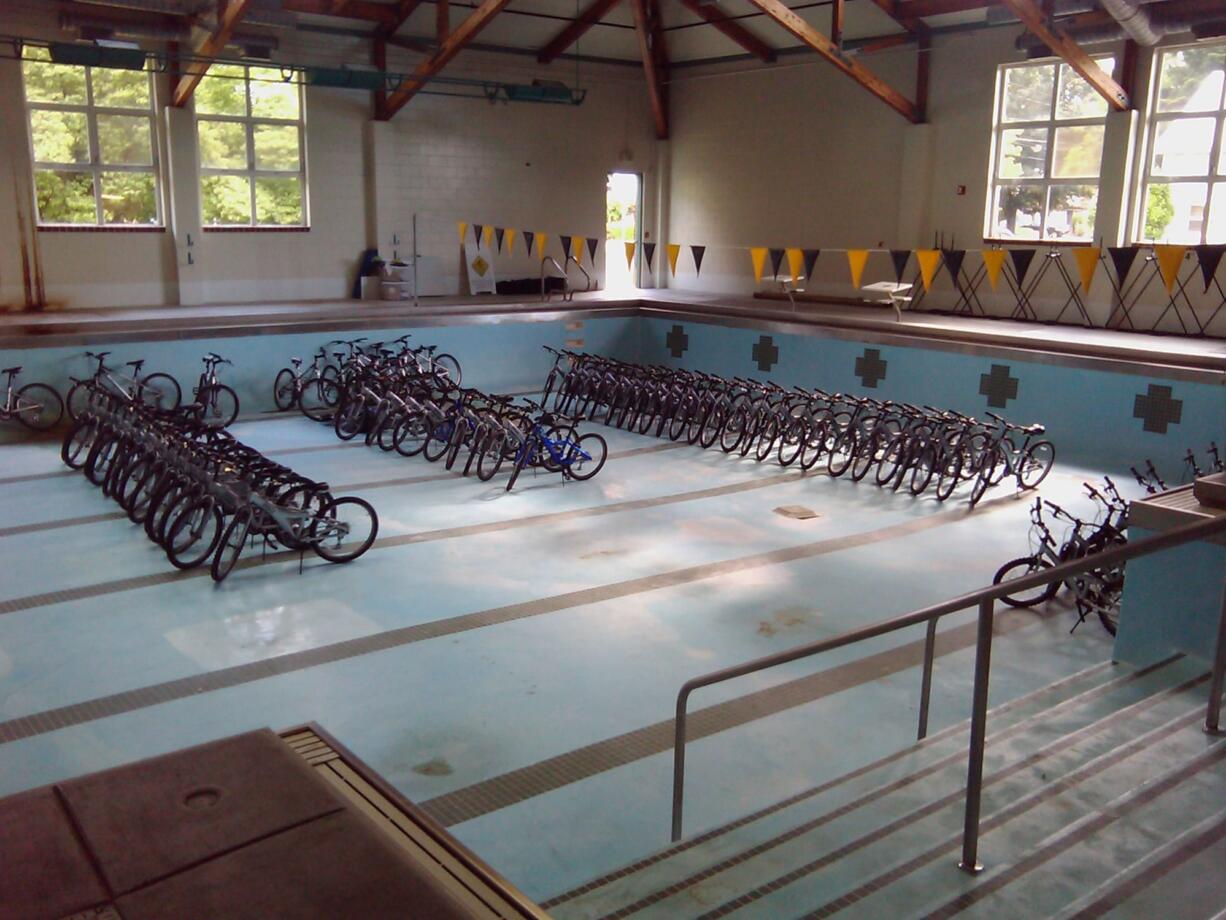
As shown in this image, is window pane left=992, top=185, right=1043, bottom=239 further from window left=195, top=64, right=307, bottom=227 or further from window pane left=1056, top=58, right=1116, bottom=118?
window left=195, top=64, right=307, bottom=227

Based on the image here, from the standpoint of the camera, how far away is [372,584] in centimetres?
591

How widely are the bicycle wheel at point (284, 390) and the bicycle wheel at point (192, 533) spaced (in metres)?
4.93

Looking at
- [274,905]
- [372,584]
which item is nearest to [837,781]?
[274,905]

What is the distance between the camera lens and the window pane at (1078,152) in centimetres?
1220

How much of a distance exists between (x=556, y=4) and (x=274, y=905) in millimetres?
14909

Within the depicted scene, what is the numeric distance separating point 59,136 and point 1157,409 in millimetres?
12273

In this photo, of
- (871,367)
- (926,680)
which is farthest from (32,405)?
(926,680)

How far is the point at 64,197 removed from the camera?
40.5 ft

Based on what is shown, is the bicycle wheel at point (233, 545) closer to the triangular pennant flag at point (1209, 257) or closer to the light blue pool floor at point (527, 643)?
the light blue pool floor at point (527, 643)

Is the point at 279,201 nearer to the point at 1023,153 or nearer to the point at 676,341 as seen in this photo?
the point at 676,341

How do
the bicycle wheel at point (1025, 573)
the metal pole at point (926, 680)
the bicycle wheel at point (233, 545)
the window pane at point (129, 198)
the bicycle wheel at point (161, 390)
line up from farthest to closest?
the window pane at point (129, 198) < the bicycle wheel at point (161, 390) < the bicycle wheel at point (233, 545) < the bicycle wheel at point (1025, 573) < the metal pole at point (926, 680)

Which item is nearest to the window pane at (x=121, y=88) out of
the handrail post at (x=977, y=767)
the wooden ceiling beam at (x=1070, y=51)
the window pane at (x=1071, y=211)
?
the wooden ceiling beam at (x=1070, y=51)

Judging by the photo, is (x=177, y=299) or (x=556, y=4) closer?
(x=177, y=299)

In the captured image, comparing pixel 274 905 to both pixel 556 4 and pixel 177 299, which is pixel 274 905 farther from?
pixel 556 4
